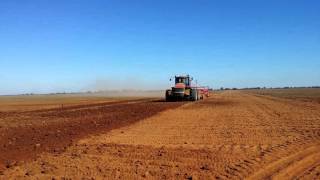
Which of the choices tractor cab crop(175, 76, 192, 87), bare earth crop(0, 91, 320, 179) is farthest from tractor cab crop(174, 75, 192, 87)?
bare earth crop(0, 91, 320, 179)

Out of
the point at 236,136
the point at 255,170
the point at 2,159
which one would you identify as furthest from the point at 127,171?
the point at 236,136

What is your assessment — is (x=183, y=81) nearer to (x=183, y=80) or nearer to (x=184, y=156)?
(x=183, y=80)

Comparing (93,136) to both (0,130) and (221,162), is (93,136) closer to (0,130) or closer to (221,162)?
(0,130)

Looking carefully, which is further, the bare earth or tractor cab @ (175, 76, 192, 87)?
tractor cab @ (175, 76, 192, 87)

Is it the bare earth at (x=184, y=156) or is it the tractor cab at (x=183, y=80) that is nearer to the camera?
the bare earth at (x=184, y=156)

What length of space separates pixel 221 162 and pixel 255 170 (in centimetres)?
105

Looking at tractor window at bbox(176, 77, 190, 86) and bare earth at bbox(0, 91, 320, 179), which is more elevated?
tractor window at bbox(176, 77, 190, 86)

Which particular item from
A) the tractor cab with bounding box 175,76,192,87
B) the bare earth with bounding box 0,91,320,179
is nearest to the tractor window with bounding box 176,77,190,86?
the tractor cab with bounding box 175,76,192,87

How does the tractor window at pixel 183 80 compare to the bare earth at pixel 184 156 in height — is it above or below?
above

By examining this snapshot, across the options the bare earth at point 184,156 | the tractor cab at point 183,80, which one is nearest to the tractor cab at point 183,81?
the tractor cab at point 183,80

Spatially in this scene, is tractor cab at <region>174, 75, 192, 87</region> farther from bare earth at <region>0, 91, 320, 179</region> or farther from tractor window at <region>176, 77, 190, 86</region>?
bare earth at <region>0, 91, 320, 179</region>

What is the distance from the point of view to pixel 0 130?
673 inches

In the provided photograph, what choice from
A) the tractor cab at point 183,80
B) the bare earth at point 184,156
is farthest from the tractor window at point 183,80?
the bare earth at point 184,156

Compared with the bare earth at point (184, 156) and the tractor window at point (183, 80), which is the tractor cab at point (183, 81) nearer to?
the tractor window at point (183, 80)
